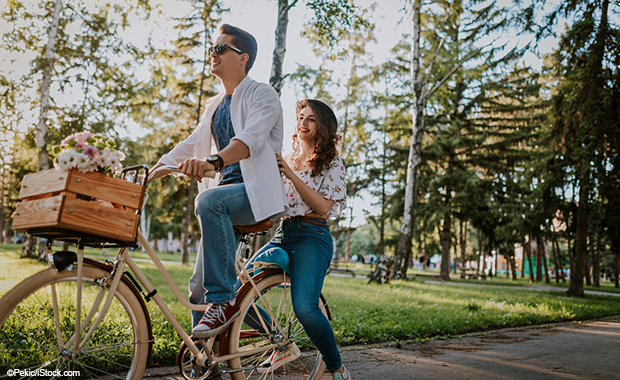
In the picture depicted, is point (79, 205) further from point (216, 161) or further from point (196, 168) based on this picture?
point (216, 161)

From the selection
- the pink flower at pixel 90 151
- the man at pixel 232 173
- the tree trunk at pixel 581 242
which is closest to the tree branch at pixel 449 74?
the tree trunk at pixel 581 242

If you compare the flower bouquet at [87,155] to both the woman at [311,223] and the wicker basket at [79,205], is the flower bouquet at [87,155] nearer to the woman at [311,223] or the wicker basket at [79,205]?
the wicker basket at [79,205]

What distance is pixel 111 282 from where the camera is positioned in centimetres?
256

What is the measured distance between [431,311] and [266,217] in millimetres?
6524

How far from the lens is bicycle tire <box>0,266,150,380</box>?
7.63 feet

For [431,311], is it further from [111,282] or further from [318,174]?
[111,282]

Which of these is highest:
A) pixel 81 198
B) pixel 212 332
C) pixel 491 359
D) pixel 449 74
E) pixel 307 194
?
pixel 449 74

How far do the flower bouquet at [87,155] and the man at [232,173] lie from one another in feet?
1.19

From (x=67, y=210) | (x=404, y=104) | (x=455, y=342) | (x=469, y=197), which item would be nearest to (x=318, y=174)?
(x=67, y=210)

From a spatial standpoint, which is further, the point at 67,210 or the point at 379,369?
the point at 379,369

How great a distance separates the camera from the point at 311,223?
10.5 ft

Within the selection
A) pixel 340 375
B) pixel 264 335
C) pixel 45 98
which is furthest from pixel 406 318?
pixel 45 98

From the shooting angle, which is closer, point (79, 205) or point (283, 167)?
point (79, 205)

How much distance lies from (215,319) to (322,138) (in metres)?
1.42
